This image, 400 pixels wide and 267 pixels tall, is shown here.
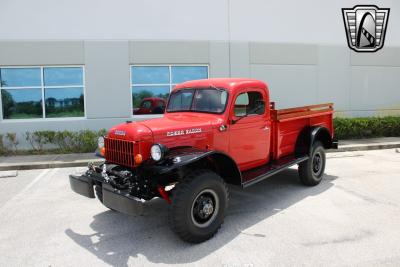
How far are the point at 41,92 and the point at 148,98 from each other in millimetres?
3360

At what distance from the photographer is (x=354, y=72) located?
43.2ft

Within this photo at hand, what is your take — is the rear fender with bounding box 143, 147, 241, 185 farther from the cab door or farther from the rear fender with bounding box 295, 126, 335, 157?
the rear fender with bounding box 295, 126, 335, 157

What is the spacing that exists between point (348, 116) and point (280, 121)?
8494 mm

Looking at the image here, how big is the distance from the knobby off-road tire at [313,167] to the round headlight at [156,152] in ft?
10.8

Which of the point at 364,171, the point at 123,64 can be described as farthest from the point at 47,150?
the point at 364,171

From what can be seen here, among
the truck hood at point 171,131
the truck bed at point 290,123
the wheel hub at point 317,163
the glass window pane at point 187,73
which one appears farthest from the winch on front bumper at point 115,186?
the glass window pane at point 187,73

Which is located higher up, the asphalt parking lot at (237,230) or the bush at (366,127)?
the bush at (366,127)

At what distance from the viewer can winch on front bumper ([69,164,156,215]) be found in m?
3.74

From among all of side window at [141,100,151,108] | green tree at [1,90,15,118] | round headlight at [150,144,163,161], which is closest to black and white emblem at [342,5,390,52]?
side window at [141,100,151,108]

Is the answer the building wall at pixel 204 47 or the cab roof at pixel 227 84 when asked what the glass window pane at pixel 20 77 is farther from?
the cab roof at pixel 227 84

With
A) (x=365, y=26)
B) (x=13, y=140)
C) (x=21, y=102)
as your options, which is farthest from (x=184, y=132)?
(x=365, y=26)

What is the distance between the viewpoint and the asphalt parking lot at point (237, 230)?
3764 millimetres

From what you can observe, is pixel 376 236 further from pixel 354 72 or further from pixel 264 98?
pixel 354 72

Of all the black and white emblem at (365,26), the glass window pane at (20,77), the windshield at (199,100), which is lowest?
the windshield at (199,100)
